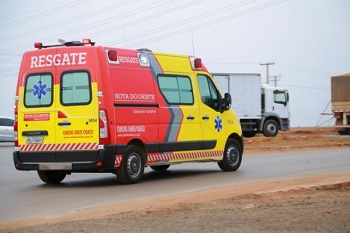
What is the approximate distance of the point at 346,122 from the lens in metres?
42.9

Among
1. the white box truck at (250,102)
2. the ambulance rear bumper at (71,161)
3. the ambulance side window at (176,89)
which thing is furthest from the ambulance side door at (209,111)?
the white box truck at (250,102)

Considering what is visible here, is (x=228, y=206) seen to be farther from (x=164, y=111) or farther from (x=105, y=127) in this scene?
(x=164, y=111)

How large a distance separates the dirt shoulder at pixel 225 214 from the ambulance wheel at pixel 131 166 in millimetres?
2279

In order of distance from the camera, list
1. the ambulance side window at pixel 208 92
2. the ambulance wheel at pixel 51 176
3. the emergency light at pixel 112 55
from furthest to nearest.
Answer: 1. the ambulance side window at pixel 208 92
2. the ambulance wheel at pixel 51 176
3. the emergency light at pixel 112 55

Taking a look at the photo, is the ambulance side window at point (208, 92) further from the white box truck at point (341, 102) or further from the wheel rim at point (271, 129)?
the white box truck at point (341, 102)

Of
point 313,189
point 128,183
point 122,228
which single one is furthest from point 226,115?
point 122,228

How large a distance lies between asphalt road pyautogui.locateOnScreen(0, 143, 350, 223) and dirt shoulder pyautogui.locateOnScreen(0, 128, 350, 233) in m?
0.91

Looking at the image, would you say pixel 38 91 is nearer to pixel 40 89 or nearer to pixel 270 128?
pixel 40 89

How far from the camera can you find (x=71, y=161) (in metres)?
14.7

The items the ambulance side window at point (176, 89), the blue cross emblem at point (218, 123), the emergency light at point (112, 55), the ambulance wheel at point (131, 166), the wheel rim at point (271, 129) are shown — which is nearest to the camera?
the emergency light at point (112, 55)

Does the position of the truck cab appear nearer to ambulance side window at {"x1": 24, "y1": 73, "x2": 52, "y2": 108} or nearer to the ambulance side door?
the ambulance side door

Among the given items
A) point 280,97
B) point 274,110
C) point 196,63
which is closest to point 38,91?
point 196,63

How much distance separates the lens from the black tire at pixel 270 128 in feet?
135

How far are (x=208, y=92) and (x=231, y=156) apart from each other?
1.72m
